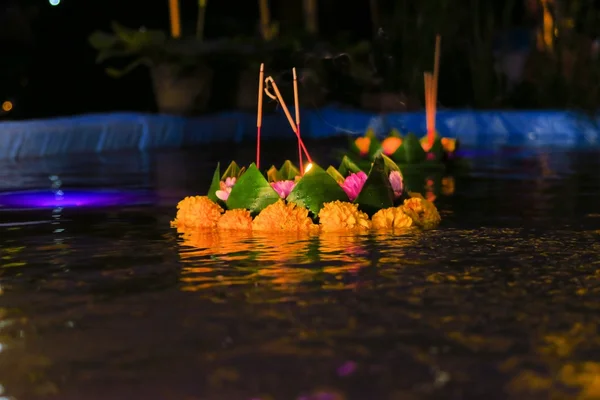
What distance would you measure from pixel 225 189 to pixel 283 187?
13.2 inches

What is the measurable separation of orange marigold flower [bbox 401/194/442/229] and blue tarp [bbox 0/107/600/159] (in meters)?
6.81

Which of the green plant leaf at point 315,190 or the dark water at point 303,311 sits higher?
the green plant leaf at point 315,190

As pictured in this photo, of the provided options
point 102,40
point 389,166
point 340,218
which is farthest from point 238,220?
point 102,40

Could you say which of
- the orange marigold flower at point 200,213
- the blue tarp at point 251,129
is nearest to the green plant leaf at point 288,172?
the orange marigold flower at point 200,213

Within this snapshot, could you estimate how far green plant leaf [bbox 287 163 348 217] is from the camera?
6820 millimetres

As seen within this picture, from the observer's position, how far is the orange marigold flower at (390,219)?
6785 millimetres

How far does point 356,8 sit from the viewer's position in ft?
74.6

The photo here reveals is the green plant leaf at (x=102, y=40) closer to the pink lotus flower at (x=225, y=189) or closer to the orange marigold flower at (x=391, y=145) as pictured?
the orange marigold flower at (x=391, y=145)

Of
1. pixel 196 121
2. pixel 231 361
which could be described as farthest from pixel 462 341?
pixel 196 121

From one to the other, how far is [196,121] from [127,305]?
462 inches

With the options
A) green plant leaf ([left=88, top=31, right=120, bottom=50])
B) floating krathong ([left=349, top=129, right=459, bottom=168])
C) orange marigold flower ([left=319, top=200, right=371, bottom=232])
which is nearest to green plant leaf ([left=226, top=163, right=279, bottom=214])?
orange marigold flower ([left=319, top=200, right=371, bottom=232])

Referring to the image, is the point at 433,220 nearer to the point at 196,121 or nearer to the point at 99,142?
the point at 99,142

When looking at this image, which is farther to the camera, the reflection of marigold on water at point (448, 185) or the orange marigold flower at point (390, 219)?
the reflection of marigold on water at point (448, 185)

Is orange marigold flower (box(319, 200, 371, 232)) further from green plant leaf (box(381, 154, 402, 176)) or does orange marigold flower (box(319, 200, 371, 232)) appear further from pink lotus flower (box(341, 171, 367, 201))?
green plant leaf (box(381, 154, 402, 176))
